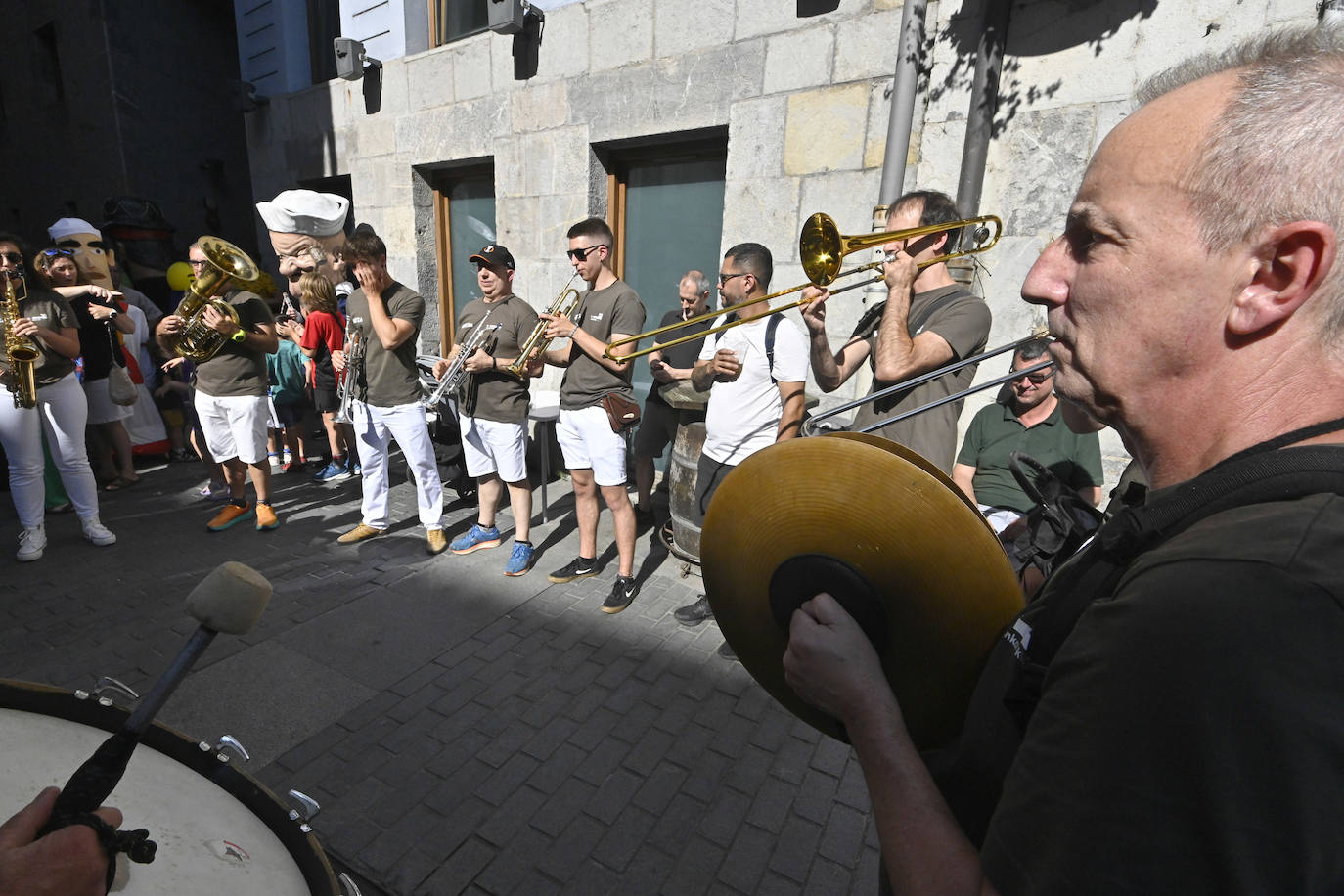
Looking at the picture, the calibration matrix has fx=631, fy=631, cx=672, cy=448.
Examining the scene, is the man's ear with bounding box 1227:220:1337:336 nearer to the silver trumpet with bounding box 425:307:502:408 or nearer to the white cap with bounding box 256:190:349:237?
the silver trumpet with bounding box 425:307:502:408

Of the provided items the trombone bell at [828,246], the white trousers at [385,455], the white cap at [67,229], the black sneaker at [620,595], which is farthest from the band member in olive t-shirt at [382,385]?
the white cap at [67,229]

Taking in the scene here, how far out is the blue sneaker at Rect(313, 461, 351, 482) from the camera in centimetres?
625

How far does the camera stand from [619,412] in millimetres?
3879

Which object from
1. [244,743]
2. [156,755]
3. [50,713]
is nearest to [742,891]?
[156,755]

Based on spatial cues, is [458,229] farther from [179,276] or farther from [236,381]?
[236,381]

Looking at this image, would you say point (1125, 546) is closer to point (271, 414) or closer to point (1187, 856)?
point (1187, 856)

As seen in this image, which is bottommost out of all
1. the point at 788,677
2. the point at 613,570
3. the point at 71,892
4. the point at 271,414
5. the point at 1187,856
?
the point at 613,570

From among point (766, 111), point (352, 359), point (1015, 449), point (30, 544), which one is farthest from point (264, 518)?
point (1015, 449)

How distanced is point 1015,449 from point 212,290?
17.0 ft

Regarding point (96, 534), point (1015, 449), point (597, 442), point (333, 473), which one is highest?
point (1015, 449)

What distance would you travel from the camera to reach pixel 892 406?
9.68ft

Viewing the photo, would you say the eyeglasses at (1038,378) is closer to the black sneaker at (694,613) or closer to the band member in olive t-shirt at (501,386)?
the black sneaker at (694,613)

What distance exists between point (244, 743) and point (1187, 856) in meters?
3.26

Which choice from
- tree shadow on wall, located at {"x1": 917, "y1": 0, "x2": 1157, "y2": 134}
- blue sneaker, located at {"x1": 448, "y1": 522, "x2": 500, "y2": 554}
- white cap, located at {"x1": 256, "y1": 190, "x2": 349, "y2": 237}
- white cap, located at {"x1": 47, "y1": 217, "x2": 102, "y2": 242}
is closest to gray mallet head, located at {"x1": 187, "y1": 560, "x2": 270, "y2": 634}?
blue sneaker, located at {"x1": 448, "y1": 522, "x2": 500, "y2": 554}
